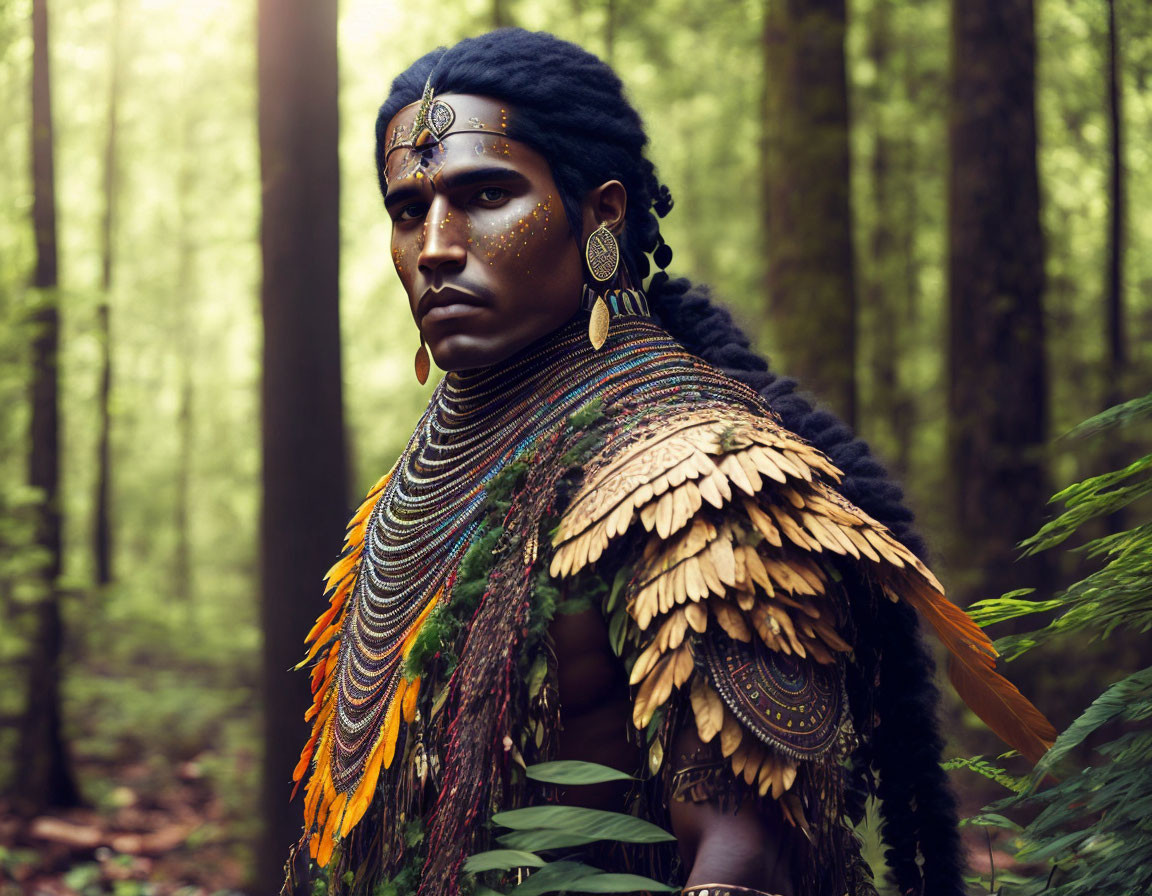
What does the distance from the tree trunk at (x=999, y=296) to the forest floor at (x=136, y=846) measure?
6.15ft

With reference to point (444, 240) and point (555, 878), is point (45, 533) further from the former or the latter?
point (555, 878)

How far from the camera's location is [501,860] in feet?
6.19

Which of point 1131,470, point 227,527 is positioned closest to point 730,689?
point 1131,470

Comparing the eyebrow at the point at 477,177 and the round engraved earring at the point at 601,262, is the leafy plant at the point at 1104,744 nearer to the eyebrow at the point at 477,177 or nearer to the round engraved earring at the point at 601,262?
the round engraved earring at the point at 601,262

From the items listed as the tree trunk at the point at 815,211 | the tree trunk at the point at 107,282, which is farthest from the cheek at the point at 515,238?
the tree trunk at the point at 107,282

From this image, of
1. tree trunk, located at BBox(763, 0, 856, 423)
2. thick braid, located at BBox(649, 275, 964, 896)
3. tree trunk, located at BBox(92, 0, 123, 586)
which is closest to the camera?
thick braid, located at BBox(649, 275, 964, 896)

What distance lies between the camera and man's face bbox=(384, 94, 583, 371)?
7.75 feet

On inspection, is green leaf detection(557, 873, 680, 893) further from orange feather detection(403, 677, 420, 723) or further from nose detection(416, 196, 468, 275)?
nose detection(416, 196, 468, 275)

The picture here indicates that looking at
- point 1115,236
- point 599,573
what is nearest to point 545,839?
point 599,573

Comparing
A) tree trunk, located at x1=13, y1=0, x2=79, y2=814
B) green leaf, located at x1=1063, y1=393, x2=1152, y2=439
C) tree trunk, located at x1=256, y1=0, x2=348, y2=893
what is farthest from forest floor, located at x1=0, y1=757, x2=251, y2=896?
green leaf, located at x1=1063, y1=393, x2=1152, y2=439

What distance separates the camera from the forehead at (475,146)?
239 cm

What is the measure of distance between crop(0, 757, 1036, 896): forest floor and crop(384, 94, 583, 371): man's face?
5288 millimetres

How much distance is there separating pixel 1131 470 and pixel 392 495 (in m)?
1.67

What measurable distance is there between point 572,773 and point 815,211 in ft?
18.7
